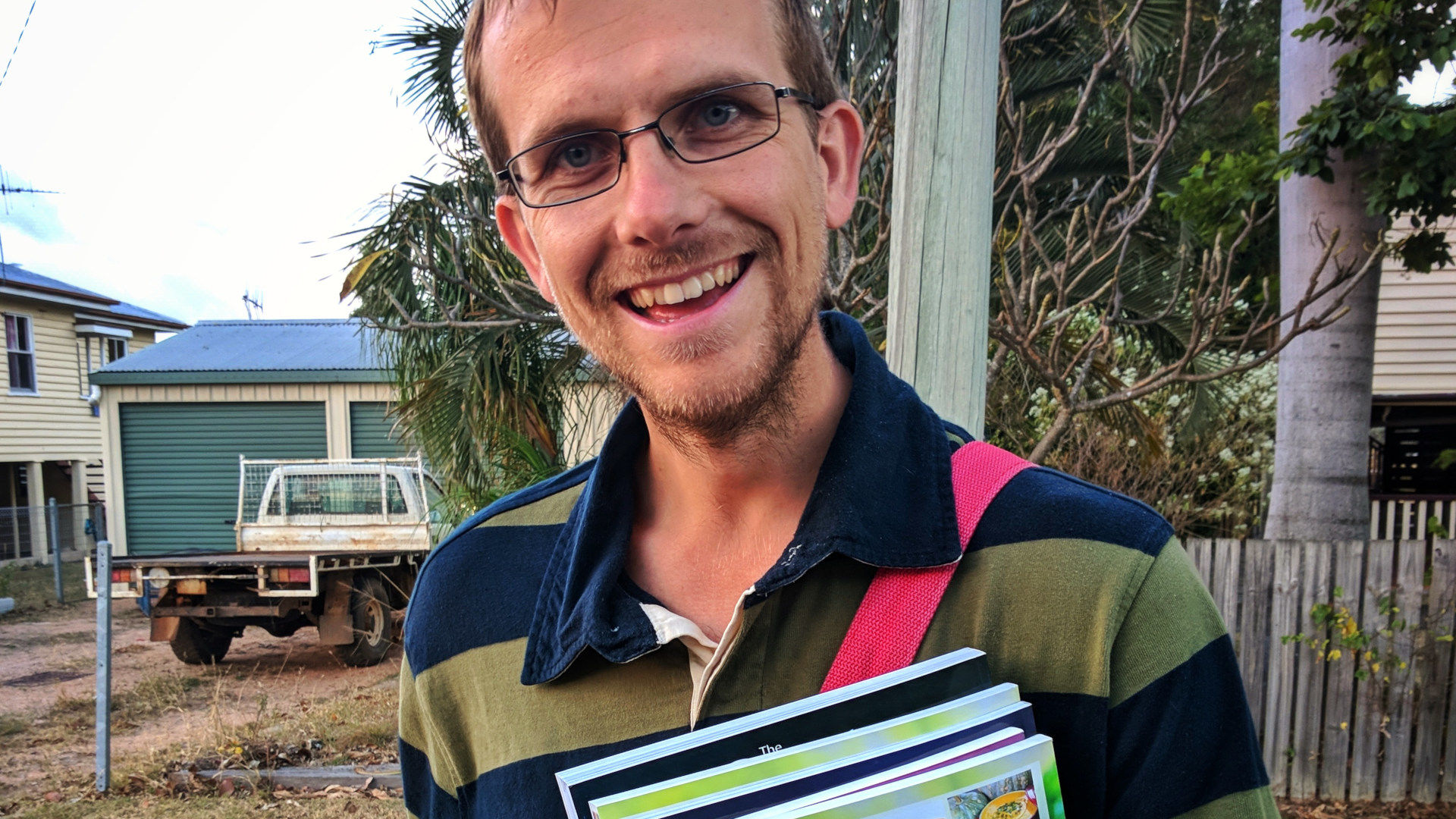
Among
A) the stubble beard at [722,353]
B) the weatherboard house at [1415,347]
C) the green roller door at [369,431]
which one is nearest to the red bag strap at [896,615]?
the stubble beard at [722,353]

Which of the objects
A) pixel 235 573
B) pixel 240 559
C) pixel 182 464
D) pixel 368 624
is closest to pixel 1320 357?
pixel 368 624

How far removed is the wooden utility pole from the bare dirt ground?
559 cm

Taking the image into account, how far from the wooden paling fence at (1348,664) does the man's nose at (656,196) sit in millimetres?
4839

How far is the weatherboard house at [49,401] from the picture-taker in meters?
19.9

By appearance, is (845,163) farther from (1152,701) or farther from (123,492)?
(123,492)

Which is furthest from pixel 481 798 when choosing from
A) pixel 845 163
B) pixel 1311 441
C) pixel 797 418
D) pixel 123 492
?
pixel 123 492

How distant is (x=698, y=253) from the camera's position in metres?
1.25

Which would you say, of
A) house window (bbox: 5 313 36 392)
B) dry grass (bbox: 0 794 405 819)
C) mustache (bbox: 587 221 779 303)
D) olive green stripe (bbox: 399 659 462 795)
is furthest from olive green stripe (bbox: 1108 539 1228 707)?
house window (bbox: 5 313 36 392)

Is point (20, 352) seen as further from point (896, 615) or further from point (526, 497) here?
point (896, 615)

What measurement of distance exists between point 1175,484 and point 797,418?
8.02m

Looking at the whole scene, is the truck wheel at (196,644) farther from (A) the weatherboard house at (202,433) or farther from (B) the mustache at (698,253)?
(B) the mustache at (698,253)

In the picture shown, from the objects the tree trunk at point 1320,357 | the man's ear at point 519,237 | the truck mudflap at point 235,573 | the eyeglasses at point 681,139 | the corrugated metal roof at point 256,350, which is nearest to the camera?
the eyeglasses at point 681,139

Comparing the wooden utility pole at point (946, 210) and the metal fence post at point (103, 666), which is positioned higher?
the wooden utility pole at point (946, 210)

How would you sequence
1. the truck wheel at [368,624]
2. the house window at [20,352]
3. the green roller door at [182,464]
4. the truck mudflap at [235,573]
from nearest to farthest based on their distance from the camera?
1. the truck mudflap at [235,573]
2. the truck wheel at [368,624]
3. the green roller door at [182,464]
4. the house window at [20,352]
